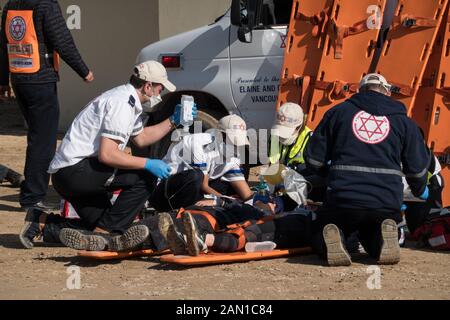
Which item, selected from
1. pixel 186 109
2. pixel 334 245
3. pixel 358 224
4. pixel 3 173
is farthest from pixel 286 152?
pixel 3 173

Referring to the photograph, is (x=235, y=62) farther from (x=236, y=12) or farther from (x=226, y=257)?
(x=226, y=257)

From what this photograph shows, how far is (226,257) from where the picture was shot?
22.0 feet

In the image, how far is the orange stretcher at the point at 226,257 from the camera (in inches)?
259

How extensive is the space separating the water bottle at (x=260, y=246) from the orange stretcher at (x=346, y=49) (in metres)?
2.44

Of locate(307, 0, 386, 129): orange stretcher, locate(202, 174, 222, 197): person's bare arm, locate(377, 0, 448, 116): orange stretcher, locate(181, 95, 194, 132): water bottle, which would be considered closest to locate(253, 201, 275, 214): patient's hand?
locate(202, 174, 222, 197): person's bare arm

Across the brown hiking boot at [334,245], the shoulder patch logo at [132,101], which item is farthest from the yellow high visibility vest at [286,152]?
the brown hiking boot at [334,245]

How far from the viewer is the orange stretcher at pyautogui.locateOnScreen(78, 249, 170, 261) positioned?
6.75m

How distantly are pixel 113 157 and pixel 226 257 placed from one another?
1.09m

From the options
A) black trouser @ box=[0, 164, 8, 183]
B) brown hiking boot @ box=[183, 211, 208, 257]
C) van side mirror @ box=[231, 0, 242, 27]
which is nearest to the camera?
brown hiking boot @ box=[183, 211, 208, 257]

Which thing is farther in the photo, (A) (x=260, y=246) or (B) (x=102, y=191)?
(B) (x=102, y=191)

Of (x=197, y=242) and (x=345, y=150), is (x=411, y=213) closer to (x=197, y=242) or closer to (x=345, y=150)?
(x=345, y=150)

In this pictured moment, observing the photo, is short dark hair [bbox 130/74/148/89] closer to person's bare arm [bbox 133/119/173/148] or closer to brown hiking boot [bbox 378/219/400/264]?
person's bare arm [bbox 133/119/173/148]

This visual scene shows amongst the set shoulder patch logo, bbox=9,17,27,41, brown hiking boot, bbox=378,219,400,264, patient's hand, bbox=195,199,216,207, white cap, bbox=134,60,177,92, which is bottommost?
patient's hand, bbox=195,199,216,207

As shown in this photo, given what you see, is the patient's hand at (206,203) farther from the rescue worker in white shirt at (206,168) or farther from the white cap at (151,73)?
the white cap at (151,73)
